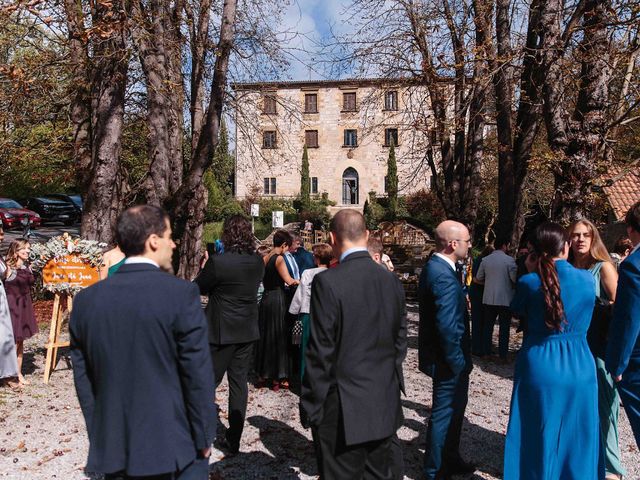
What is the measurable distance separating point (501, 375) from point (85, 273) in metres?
5.95

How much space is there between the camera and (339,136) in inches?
2099

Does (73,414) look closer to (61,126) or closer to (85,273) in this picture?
(85,273)

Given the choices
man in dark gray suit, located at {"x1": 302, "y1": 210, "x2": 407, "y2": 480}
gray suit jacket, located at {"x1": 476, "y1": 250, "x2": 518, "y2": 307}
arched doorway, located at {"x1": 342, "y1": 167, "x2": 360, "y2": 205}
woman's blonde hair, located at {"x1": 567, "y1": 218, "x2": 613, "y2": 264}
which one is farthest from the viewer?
arched doorway, located at {"x1": 342, "y1": 167, "x2": 360, "y2": 205}

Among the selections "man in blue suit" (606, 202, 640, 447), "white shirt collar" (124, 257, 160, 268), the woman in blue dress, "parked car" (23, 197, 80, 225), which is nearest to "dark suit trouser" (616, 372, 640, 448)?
"man in blue suit" (606, 202, 640, 447)

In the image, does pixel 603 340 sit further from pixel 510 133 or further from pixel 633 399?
pixel 510 133

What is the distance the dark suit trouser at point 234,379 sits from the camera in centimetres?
487

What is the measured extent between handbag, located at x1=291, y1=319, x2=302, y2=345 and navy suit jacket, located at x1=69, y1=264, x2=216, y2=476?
13.1 ft

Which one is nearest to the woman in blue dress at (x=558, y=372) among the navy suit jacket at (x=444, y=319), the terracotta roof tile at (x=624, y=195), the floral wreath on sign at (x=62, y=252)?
the navy suit jacket at (x=444, y=319)

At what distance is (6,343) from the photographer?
6.64 m

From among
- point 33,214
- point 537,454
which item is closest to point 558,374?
point 537,454

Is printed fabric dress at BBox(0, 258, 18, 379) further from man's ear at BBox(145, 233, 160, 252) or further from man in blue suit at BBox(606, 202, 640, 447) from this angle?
man in blue suit at BBox(606, 202, 640, 447)

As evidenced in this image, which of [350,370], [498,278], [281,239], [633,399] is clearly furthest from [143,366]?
[498,278]

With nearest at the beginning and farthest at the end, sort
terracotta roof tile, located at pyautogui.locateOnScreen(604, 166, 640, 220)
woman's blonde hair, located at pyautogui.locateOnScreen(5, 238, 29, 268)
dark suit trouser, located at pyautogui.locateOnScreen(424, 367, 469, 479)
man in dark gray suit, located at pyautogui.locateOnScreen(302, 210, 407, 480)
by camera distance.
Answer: man in dark gray suit, located at pyautogui.locateOnScreen(302, 210, 407, 480) → dark suit trouser, located at pyautogui.locateOnScreen(424, 367, 469, 479) → woman's blonde hair, located at pyautogui.locateOnScreen(5, 238, 29, 268) → terracotta roof tile, located at pyautogui.locateOnScreen(604, 166, 640, 220)

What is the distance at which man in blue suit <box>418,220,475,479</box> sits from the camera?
13.2ft
